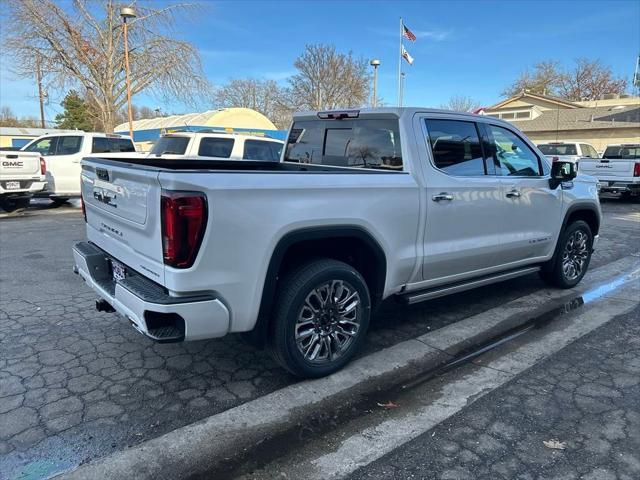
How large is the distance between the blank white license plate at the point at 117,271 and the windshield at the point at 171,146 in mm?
7200

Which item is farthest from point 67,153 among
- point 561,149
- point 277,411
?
point 561,149

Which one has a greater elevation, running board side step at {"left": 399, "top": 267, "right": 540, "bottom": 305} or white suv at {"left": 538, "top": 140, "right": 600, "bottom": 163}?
white suv at {"left": 538, "top": 140, "right": 600, "bottom": 163}

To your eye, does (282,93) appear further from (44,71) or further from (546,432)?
(546,432)

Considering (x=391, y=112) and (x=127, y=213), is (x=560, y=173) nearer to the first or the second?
(x=391, y=112)

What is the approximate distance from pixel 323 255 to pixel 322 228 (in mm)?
414

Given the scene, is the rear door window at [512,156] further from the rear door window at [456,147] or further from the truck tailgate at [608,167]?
the truck tailgate at [608,167]

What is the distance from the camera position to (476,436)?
2.78m

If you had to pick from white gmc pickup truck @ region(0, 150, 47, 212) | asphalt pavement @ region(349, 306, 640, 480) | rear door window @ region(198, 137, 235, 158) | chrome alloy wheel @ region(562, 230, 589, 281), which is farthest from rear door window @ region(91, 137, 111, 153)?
asphalt pavement @ region(349, 306, 640, 480)

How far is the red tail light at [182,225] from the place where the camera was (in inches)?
102

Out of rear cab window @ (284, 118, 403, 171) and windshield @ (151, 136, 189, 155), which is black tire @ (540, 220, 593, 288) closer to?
rear cab window @ (284, 118, 403, 171)

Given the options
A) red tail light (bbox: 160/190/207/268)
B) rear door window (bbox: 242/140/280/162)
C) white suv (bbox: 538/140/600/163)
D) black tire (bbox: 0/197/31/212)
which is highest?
white suv (bbox: 538/140/600/163)

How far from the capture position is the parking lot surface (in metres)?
2.72

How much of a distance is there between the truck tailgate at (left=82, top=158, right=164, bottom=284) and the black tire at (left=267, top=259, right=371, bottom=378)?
0.82 meters

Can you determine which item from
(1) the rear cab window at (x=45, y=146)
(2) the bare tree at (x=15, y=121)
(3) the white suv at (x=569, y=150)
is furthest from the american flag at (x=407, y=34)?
(2) the bare tree at (x=15, y=121)
